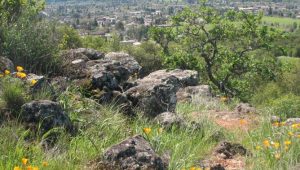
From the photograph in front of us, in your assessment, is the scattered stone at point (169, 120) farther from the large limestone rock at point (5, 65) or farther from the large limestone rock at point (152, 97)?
the large limestone rock at point (5, 65)

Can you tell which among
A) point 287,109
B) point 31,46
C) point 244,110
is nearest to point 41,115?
point 31,46

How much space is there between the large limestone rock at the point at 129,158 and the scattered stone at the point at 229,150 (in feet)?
5.37

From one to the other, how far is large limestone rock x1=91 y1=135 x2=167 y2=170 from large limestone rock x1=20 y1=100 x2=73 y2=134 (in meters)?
1.06

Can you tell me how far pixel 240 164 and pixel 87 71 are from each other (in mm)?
3929

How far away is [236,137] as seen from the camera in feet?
23.9

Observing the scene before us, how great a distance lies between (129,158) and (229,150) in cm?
222

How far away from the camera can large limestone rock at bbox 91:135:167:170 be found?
14.3ft

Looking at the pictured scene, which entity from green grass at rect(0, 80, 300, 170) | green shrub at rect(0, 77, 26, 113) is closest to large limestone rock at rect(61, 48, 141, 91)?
green grass at rect(0, 80, 300, 170)

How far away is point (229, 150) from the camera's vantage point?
20.1 feet

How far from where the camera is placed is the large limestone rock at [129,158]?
14.3 feet

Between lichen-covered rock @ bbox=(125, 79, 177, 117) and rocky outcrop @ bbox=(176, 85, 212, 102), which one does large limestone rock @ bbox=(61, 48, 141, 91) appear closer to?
lichen-covered rock @ bbox=(125, 79, 177, 117)

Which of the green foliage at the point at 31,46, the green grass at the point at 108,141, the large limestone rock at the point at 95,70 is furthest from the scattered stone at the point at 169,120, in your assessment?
the green foliage at the point at 31,46

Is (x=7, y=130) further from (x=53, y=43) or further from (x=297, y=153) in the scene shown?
(x=53, y=43)

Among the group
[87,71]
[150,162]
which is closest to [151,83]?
[87,71]
